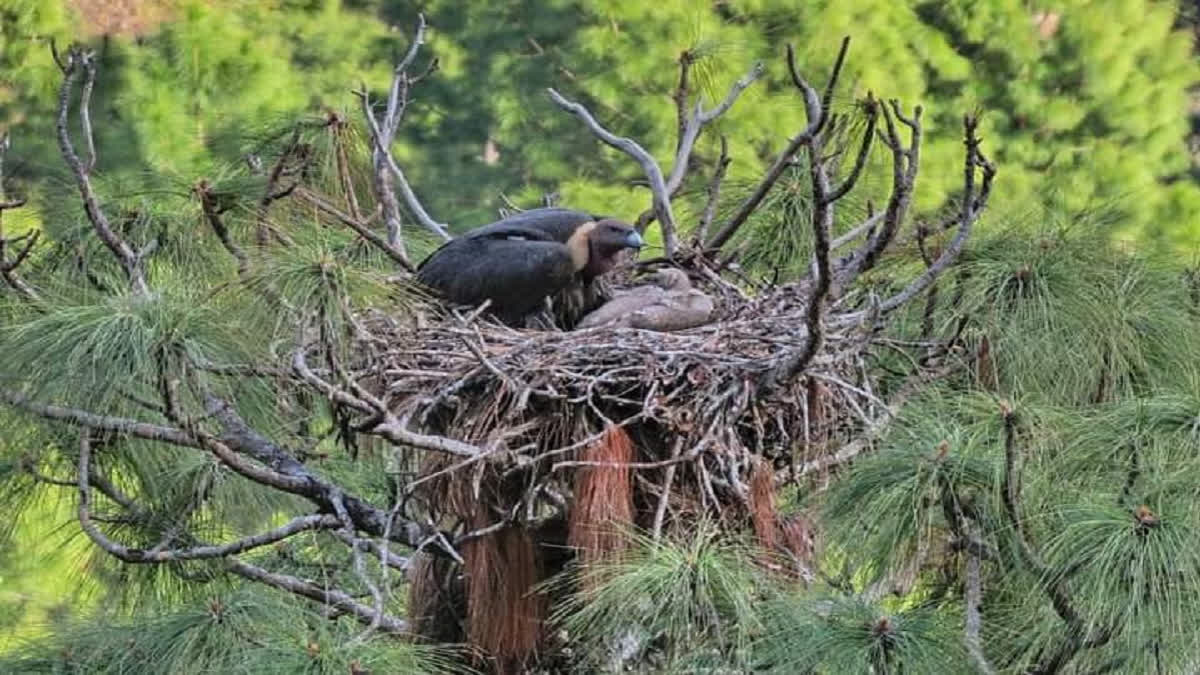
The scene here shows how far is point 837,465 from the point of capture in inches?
166

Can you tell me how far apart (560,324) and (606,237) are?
0.23 meters

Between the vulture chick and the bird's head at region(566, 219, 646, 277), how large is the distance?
149 millimetres

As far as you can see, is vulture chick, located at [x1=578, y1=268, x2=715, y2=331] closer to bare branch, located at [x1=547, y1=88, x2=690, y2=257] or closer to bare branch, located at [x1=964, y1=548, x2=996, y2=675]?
bare branch, located at [x1=547, y1=88, x2=690, y2=257]

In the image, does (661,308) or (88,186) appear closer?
(88,186)

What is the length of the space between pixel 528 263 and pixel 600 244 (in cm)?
21

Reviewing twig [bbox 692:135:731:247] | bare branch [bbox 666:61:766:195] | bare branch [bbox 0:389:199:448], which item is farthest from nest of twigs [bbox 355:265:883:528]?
bare branch [bbox 666:61:766:195]

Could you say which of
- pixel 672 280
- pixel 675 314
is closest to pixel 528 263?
pixel 672 280

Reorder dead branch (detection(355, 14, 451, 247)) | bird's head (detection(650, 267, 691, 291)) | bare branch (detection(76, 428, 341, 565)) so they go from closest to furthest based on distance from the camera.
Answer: bare branch (detection(76, 428, 341, 565)) → bird's head (detection(650, 267, 691, 291)) → dead branch (detection(355, 14, 451, 247))

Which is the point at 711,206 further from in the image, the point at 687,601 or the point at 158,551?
the point at 687,601

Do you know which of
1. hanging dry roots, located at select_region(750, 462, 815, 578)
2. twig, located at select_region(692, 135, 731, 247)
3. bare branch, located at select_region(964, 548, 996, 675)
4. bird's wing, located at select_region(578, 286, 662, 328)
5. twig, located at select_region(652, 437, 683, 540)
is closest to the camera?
bare branch, located at select_region(964, 548, 996, 675)

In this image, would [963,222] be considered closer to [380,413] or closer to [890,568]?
[890,568]

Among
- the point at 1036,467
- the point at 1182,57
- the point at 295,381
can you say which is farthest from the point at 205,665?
the point at 1182,57

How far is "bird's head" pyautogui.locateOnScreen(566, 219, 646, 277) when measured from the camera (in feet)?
16.5

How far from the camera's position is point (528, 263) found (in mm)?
4910
